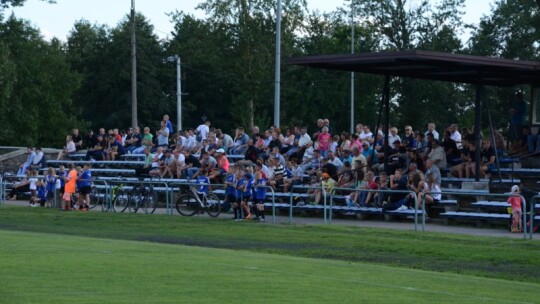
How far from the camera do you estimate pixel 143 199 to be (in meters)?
36.9

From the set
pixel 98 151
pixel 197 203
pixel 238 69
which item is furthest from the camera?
pixel 238 69

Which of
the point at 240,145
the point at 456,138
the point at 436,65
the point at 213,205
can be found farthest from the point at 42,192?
the point at 436,65

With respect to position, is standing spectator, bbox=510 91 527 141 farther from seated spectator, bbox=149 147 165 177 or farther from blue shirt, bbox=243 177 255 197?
seated spectator, bbox=149 147 165 177

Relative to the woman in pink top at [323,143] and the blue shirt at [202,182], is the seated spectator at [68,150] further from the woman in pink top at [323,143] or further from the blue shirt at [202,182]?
the woman in pink top at [323,143]

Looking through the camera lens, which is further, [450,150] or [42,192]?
[42,192]

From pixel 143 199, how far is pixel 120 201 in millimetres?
1559

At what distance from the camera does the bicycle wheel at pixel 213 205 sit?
34.3 meters

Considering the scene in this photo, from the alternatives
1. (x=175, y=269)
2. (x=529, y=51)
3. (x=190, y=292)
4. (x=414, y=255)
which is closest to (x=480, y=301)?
(x=190, y=292)

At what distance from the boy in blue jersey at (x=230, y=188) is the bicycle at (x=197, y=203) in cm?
69

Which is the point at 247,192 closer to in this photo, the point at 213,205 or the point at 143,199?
the point at 213,205

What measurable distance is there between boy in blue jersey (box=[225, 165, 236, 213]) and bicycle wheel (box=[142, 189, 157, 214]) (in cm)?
356

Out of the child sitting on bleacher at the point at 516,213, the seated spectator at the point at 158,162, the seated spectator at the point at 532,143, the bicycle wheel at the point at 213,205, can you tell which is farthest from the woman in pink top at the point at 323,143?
the child sitting on bleacher at the point at 516,213

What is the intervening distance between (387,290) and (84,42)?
96.0 meters

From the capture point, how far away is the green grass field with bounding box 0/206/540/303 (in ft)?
48.0
